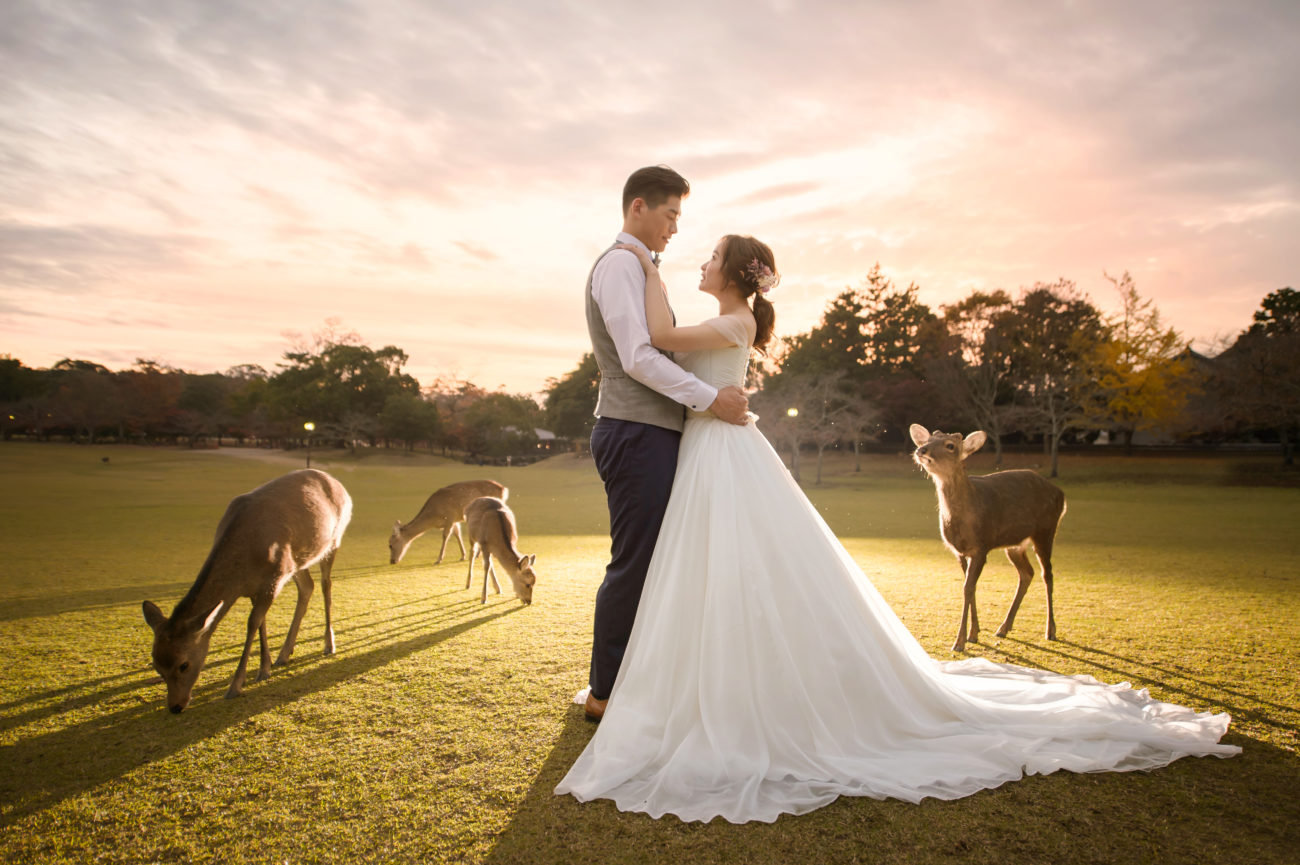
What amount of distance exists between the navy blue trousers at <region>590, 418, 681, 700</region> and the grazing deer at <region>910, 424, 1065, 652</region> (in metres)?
2.98

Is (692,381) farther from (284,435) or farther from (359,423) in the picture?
(284,435)

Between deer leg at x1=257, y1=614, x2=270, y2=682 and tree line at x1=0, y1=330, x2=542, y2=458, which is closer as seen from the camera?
Answer: deer leg at x1=257, y1=614, x2=270, y2=682

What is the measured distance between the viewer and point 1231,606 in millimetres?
6633

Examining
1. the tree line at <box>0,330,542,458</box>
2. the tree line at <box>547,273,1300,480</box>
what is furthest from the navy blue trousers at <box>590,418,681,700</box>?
the tree line at <box>0,330,542,458</box>

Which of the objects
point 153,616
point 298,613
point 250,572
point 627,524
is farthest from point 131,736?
point 627,524

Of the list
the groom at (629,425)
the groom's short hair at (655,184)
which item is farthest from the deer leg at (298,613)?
the groom's short hair at (655,184)

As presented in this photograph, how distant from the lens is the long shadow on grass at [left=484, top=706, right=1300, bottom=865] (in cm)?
239

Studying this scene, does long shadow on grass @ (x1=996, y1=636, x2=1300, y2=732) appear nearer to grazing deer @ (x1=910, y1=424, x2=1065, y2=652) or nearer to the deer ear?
grazing deer @ (x1=910, y1=424, x2=1065, y2=652)

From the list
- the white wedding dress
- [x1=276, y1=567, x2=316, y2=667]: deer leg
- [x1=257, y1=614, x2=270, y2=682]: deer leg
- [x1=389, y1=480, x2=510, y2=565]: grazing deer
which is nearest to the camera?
the white wedding dress

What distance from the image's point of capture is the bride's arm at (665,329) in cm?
364

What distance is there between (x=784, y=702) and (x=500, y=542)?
16.3 feet

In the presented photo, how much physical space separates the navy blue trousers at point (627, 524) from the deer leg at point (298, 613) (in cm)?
270

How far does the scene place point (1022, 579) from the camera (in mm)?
6023

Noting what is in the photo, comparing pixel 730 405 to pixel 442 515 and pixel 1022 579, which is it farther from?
pixel 442 515
